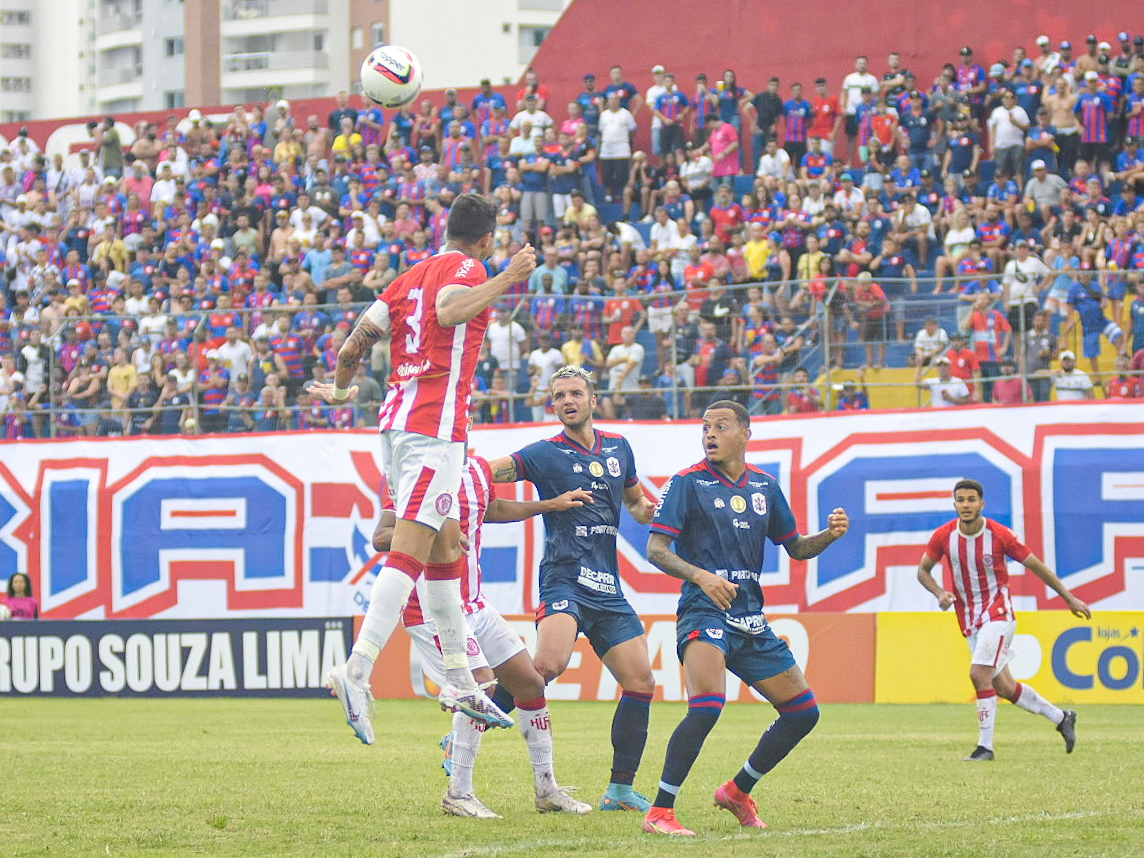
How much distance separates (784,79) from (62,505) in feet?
48.2

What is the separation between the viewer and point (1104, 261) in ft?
71.9

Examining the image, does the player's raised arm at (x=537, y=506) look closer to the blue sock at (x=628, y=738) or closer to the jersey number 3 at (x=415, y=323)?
the blue sock at (x=628, y=738)

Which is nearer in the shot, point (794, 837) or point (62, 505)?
point (794, 837)

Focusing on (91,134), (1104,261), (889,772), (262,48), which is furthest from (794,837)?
(262,48)

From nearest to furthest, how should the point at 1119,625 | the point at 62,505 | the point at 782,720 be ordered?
the point at 782,720 < the point at 1119,625 < the point at 62,505

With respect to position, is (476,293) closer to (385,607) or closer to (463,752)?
(385,607)

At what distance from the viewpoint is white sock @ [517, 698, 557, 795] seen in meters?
9.56

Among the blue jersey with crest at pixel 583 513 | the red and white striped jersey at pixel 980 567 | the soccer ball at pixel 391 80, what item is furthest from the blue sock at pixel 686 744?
the red and white striped jersey at pixel 980 567

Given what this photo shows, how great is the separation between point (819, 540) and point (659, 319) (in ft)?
42.0

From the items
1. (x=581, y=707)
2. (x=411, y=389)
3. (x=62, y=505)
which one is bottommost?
(x=581, y=707)

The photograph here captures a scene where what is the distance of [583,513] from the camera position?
10172mm

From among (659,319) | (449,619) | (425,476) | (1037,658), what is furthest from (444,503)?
(659,319)

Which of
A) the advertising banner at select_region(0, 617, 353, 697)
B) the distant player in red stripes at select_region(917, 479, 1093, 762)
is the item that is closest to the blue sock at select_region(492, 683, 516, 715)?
the distant player in red stripes at select_region(917, 479, 1093, 762)

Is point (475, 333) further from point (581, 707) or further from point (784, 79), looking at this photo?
point (784, 79)
